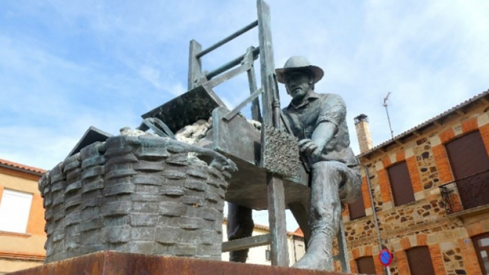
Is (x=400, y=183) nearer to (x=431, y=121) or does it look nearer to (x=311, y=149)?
(x=431, y=121)

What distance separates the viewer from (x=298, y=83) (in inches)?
120

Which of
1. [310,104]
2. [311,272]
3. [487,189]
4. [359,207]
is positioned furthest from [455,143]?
[311,272]

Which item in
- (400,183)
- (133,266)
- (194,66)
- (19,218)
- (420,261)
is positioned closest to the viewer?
(133,266)

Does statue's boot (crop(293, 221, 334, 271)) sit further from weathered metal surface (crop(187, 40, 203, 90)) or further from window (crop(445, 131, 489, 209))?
window (crop(445, 131, 489, 209))

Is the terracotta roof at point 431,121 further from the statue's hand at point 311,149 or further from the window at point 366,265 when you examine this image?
the statue's hand at point 311,149

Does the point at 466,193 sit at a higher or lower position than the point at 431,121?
lower

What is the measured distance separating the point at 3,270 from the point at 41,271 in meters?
14.5

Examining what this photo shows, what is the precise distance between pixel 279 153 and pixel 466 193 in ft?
39.9

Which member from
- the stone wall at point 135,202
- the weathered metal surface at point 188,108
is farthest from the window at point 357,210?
the stone wall at point 135,202

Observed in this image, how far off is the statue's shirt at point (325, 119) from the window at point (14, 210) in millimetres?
13893

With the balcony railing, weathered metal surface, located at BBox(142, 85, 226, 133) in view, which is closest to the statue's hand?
weathered metal surface, located at BBox(142, 85, 226, 133)

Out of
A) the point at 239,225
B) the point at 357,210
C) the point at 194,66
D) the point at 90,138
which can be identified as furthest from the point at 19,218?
the point at 90,138

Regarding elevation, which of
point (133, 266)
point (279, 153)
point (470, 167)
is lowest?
point (133, 266)

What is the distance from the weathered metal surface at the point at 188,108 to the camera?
235cm
